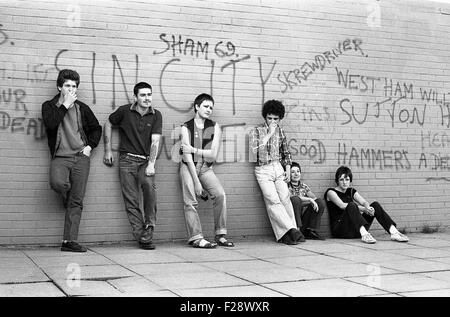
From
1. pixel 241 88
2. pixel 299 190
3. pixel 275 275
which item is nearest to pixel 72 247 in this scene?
pixel 275 275

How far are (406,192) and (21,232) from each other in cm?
581

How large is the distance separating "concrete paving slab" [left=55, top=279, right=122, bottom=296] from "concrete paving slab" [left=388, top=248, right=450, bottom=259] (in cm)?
383

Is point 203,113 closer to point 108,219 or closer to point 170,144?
point 170,144

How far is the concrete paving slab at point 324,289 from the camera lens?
491 cm

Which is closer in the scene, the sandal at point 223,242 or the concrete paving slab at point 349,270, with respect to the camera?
the concrete paving slab at point 349,270

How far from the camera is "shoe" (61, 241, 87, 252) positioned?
23.1 feet

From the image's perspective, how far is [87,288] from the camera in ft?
16.4

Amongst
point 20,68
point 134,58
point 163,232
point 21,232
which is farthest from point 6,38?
point 163,232

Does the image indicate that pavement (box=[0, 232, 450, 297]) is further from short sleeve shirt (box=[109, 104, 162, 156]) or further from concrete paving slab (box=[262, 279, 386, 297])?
short sleeve shirt (box=[109, 104, 162, 156])

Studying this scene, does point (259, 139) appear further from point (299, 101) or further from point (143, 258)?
point (143, 258)

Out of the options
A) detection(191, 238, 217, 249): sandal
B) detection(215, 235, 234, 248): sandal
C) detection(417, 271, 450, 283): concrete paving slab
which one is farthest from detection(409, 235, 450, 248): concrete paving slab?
detection(191, 238, 217, 249): sandal

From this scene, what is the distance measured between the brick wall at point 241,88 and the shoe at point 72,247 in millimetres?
415

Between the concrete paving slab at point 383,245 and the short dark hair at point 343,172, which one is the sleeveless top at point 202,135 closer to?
the short dark hair at point 343,172

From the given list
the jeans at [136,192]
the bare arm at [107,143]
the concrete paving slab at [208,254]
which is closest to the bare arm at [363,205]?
the concrete paving slab at [208,254]
